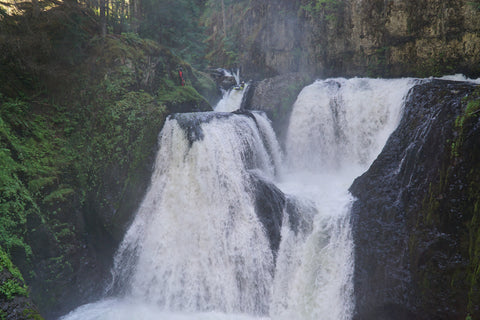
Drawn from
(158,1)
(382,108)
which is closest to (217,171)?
(382,108)

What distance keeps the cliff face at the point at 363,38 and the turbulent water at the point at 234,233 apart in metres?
2.78

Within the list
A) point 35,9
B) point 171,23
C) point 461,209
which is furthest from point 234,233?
point 171,23

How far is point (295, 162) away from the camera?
13539mm

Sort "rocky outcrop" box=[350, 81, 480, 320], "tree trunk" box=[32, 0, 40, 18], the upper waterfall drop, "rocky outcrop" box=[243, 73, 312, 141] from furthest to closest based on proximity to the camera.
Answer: "rocky outcrop" box=[243, 73, 312, 141], the upper waterfall drop, "tree trunk" box=[32, 0, 40, 18], "rocky outcrop" box=[350, 81, 480, 320]

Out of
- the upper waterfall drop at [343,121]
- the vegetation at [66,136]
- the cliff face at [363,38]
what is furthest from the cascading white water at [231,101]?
the vegetation at [66,136]

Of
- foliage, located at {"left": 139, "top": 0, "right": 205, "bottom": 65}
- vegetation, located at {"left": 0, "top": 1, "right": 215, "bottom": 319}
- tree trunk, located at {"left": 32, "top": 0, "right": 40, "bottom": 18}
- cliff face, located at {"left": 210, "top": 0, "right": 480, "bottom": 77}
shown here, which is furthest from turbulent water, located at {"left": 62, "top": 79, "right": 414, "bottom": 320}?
foliage, located at {"left": 139, "top": 0, "right": 205, "bottom": 65}

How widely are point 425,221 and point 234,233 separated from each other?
17.1 feet

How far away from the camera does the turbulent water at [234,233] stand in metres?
7.98

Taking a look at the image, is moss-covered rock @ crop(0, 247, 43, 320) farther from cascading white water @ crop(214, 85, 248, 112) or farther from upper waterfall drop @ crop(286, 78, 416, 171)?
cascading white water @ crop(214, 85, 248, 112)

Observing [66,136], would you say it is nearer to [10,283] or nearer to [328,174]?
[10,283]

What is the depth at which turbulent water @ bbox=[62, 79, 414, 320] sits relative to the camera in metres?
7.98

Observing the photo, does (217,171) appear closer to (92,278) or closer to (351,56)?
(92,278)

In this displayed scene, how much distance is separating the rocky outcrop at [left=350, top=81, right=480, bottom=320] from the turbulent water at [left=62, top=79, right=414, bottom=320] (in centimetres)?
63

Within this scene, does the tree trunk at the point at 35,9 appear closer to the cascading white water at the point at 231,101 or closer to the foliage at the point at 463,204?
the cascading white water at the point at 231,101
